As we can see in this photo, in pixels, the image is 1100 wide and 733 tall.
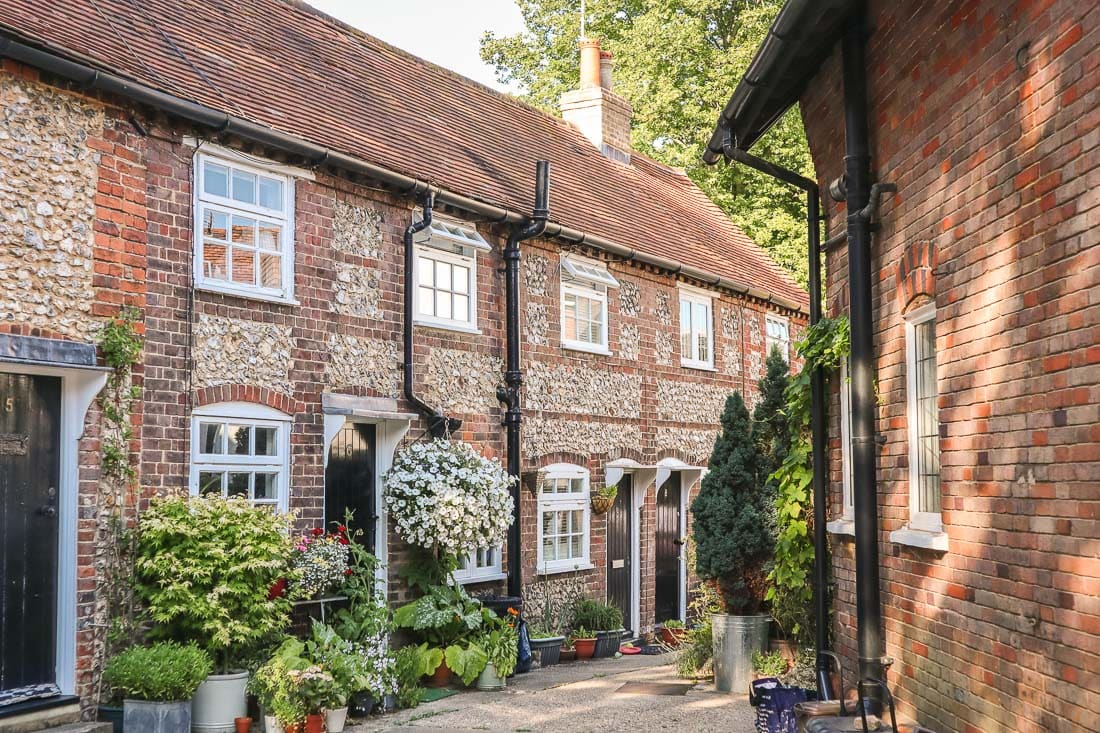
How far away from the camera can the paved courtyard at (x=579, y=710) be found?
10.4 meters

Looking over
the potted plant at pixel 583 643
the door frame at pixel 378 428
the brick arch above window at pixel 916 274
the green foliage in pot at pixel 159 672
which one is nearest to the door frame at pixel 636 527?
the potted plant at pixel 583 643

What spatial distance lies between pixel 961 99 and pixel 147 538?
7039 millimetres

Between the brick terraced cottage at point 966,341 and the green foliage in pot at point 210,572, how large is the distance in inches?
184

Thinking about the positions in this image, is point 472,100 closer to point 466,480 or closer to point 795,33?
point 466,480

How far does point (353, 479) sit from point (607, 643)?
5068mm

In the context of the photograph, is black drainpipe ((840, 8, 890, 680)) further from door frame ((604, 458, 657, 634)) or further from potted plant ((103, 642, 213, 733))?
door frame ((604, 458, 657, 634))

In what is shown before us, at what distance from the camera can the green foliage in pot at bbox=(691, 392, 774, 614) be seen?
12.0 m

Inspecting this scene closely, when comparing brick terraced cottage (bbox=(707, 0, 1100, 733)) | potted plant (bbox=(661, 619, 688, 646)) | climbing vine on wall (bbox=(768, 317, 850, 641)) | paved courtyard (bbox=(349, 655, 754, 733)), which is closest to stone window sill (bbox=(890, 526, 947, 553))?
brick terraced cottage (bbox=(707, 0, 1100, 733))

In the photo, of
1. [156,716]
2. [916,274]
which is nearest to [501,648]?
[156,716]

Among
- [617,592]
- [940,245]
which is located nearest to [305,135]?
[940,245]

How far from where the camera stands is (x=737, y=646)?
1177 cm

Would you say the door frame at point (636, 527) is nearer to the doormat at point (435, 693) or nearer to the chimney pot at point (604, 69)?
the doormat at point (435, 693)

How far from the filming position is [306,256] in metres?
12.3

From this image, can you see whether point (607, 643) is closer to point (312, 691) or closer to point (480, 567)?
point (480, 567)
